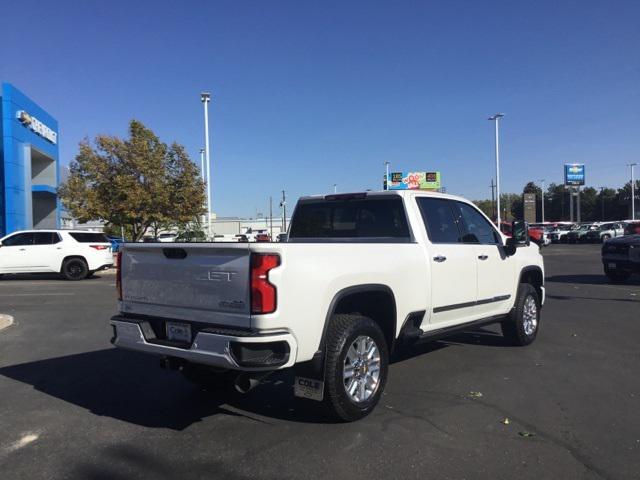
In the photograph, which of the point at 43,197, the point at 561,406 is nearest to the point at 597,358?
the point at 561,406

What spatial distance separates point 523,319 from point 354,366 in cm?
360

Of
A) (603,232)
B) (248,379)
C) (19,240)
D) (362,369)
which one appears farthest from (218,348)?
(603,232)

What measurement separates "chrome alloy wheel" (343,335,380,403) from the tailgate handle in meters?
1.54

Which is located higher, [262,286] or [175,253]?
[175,253]

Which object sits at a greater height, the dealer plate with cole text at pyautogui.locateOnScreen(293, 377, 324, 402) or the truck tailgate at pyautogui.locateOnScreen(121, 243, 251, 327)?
the truck tailgate at pyautogui.locateOnScreen(121, 243, 251, 327)

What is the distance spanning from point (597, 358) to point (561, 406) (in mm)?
2151

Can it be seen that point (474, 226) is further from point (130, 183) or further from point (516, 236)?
point (130, 183)

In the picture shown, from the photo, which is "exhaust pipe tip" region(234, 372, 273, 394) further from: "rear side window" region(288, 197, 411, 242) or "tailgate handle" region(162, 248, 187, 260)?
"rear side window" region(288, 197, 411, 242)

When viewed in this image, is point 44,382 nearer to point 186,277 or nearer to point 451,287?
point 186,277

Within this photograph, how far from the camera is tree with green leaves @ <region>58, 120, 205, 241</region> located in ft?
79.0

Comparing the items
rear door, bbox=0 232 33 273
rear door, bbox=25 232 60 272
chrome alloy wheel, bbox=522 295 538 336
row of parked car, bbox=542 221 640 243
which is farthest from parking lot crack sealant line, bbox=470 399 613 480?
row of parked car, bbox=542 221 640 243

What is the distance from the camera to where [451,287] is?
582cm

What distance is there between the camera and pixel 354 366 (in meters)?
4.62

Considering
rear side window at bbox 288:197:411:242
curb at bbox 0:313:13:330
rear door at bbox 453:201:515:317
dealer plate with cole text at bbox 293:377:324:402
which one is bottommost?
curb at bbox 0:313:13:330
